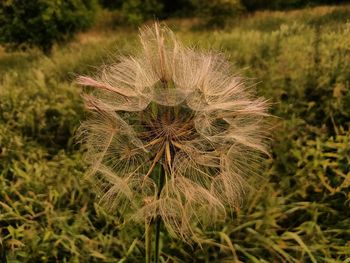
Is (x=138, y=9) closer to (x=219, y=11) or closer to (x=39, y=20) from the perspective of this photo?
(x=219, y=11)

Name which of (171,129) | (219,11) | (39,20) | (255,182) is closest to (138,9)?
(219,11)

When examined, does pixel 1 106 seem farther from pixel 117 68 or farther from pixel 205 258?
pixel 117 68

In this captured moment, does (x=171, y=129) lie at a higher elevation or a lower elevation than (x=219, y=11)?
higher

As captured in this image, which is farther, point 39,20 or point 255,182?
point 39,20

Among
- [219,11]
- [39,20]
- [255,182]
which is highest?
[39,20]

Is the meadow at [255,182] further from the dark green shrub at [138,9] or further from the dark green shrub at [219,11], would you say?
the dark green shrub at [138,9]

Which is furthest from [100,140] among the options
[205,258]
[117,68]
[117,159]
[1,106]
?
[1,106]
